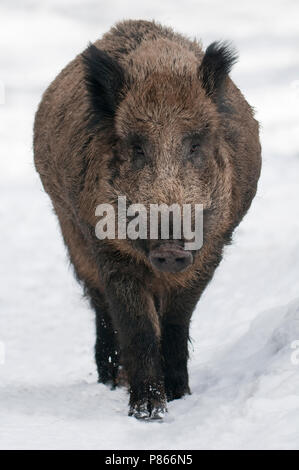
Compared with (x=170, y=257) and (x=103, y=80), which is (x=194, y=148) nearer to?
(x=103, y=80)

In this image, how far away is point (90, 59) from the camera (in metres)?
7.80

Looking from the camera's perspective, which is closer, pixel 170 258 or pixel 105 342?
pixel 170 258

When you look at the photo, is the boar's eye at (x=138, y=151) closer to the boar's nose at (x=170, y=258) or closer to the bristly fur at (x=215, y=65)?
the bristly fur at (x=215, y=65)

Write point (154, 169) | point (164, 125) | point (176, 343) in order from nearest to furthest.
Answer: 1. point (154, 169)
2. point (164, 125)
3. point (176, 343)

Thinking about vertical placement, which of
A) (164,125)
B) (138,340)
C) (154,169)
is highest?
(164,125)

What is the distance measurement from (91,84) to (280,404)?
281 cm

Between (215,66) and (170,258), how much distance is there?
187 cm

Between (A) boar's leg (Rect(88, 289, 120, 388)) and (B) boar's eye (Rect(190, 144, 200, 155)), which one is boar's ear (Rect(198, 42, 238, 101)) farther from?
(A) boar's leg (Rect(88, 289, 120, 388))

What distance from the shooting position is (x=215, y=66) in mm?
8023

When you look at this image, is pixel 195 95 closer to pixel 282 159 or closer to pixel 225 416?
pixel 225 416

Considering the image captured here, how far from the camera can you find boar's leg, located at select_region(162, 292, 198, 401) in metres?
8.53

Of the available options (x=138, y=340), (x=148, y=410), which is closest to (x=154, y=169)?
(x=138, y=340)

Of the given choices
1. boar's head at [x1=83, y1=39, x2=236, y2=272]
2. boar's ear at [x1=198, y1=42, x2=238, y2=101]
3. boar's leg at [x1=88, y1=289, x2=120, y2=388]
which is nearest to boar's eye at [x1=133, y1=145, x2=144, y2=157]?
boar's head at [x1=83, y1=39, x2=236, y2=272]

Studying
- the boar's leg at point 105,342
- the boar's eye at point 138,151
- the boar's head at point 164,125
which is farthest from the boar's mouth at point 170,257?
the boar's leg at point 105,342
